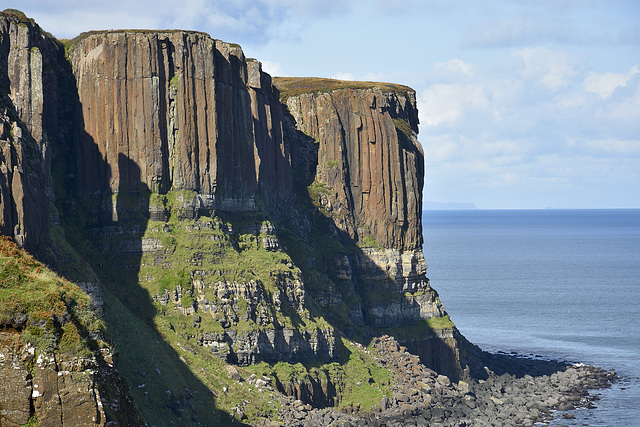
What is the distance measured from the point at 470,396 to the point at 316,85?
195ft

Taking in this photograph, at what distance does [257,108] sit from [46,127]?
1141 inches

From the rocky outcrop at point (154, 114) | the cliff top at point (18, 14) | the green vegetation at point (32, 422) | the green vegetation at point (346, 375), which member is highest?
Result: the cliff top at point (18, 14)

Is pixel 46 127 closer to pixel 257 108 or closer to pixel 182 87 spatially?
pixel 182 87

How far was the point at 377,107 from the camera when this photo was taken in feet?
518

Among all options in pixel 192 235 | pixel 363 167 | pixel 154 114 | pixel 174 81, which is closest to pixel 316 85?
pixel 363 167

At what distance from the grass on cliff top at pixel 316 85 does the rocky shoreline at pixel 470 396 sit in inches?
1623

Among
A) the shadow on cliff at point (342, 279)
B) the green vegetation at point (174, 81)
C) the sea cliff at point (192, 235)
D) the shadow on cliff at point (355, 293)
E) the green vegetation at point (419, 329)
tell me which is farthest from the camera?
the green vegetation at point (419, 329)

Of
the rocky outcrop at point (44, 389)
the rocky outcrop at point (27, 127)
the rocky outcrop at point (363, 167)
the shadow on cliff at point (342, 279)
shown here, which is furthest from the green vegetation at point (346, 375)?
the rocky outcrop at point (44, 389)

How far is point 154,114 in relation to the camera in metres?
119

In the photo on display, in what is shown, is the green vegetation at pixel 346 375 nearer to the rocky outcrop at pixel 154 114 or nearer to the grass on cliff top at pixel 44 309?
the rocky outcrop at pixel 154 114

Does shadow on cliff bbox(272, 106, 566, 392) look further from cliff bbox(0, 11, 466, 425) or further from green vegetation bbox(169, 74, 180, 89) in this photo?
green vegetation bbox(169, 74, 180, 89)

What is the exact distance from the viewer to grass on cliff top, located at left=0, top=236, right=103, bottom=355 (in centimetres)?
4409

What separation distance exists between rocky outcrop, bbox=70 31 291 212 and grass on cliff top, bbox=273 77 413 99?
122ft

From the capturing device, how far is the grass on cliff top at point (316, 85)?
161375 millimetres
